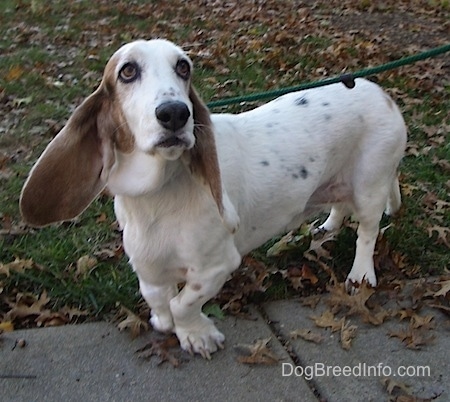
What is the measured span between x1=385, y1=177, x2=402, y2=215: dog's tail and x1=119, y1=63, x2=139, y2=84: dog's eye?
2183 mm

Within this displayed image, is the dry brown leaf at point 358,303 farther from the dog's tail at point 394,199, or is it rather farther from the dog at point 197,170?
the dog's tail at point 394,199

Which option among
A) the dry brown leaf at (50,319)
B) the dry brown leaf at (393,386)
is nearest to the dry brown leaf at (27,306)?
the dry brown leaf at (50,319)

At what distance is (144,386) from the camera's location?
3.28m

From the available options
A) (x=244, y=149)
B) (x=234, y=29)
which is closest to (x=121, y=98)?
(x=244, y=149)

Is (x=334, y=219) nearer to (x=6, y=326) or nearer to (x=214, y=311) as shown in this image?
(x=214, y=311)

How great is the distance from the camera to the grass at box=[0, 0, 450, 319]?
416cm

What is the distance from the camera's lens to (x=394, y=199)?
4535mm

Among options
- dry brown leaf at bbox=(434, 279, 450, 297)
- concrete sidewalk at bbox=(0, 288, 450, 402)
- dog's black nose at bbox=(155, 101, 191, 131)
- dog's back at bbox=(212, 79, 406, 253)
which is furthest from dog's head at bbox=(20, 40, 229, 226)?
dry brown leaf at bbox=(434, 279, 450, 297)

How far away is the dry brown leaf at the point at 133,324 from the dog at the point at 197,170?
71 mm

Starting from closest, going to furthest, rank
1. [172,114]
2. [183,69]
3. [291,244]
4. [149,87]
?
[172,114] → [149,87] → [183,69] → [291,244]

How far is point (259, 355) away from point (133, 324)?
70cm

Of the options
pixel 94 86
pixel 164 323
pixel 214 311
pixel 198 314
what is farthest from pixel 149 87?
pixel 94 86

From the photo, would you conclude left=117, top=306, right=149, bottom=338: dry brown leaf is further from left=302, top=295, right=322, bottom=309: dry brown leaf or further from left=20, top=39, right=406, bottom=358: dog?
left=302, top=295, right=322, bottom=309: dry brown leaf

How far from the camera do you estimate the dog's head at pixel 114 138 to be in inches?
106
